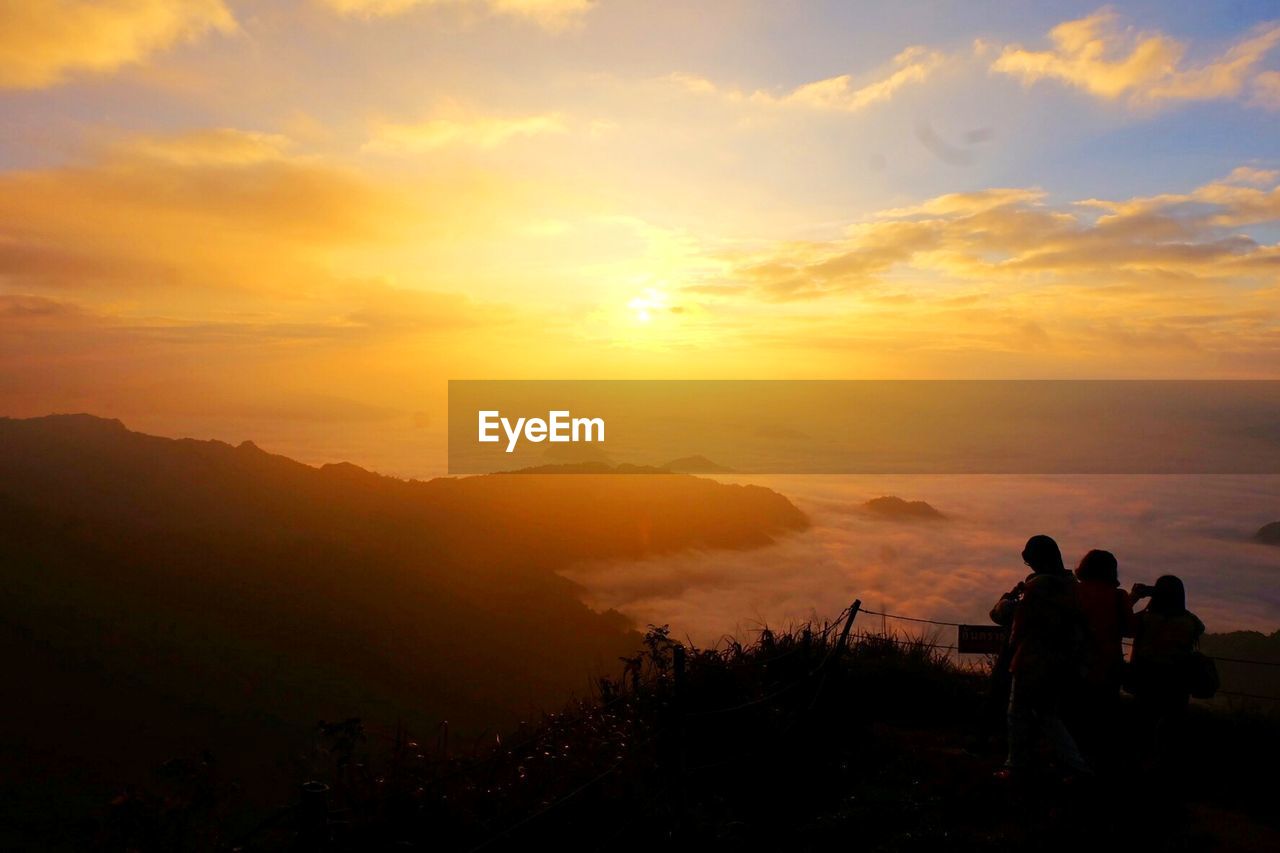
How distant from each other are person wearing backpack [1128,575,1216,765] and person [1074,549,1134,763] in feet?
0.63

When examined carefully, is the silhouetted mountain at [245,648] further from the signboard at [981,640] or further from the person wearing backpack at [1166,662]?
the person wearing backpack at [1166,662]

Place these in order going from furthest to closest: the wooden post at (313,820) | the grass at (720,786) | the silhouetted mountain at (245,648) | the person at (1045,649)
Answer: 1. the silhouetted mountain at (245,648)
2. the person at (1045,649)
3. the grass at (720,786)
4. the wooden post at (313,820)

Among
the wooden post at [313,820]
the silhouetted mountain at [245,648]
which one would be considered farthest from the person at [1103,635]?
the silhouetted mountain at [245,648]

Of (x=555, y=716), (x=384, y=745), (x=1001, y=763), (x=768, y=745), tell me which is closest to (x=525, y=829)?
(x=384, y=745)

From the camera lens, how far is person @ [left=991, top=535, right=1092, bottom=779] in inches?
297

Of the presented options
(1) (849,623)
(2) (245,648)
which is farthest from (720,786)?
(2) (245,648)

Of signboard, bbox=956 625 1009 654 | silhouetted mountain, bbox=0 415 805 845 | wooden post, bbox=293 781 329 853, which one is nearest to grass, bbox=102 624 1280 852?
wooden post, bbox=293 781 329 853

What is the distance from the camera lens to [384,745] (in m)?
7.10

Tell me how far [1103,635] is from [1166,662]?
1.97 ft

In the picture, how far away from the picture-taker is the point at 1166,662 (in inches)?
310

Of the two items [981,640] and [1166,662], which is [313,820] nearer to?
[1166,662]

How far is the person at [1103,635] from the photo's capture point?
306 inches

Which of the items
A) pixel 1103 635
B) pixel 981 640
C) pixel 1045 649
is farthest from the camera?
pixel 981 640

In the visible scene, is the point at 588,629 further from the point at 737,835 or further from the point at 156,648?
the point at 737,835
